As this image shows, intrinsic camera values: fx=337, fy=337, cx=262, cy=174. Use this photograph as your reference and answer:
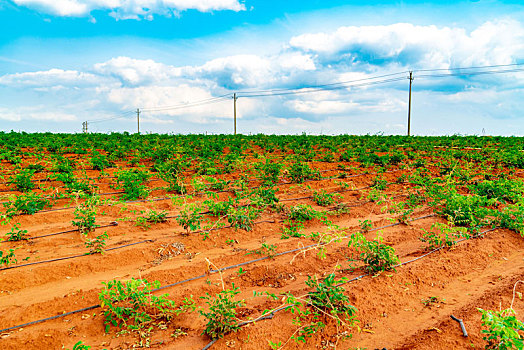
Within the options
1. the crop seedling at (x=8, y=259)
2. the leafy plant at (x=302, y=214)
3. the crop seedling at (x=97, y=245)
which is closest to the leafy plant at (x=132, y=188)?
the crop seedling at (x=97, y=245)

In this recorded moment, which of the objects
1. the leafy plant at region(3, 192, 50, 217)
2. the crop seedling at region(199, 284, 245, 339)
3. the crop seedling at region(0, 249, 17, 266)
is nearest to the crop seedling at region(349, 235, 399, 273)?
the crop seedling at region(199, 284, 245, 339)

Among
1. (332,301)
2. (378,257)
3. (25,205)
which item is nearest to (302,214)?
(378,257)

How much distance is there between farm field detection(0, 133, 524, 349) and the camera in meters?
3.24

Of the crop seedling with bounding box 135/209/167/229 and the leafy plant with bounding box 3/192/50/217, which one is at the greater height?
the leafy plant with bounding box 3/192/50/217

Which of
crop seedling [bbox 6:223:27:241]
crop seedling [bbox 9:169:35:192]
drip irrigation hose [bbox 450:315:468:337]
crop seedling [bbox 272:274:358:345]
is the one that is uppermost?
crop seedling [bbox 9:169:35:192]

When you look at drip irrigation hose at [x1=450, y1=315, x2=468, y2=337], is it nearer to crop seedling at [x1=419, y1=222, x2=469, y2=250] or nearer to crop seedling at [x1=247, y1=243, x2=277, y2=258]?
crop seedling at [x1=419, y1=222, x2=469, y2=250]

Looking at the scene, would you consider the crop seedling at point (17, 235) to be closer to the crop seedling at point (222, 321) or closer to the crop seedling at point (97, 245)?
the crop seedling at point (97, 245)

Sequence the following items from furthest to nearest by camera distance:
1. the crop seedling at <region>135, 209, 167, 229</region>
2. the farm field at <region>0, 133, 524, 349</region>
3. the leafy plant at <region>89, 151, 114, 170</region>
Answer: the leafy plant at <region>89, 151, 114, 170</region>, the crop seedling at <region>135, 209, 167, 229</region>, the farm field at <region>0, 133, 524, 349</region>

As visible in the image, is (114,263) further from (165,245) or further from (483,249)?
(483,249)

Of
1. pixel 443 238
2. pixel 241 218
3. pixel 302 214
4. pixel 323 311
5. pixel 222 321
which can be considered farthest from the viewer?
pixel 302 214

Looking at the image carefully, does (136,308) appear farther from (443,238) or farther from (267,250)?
(443,238)

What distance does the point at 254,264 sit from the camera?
4.73 meters

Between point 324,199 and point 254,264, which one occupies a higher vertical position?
point 324,199

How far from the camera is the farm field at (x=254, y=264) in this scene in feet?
10.6
